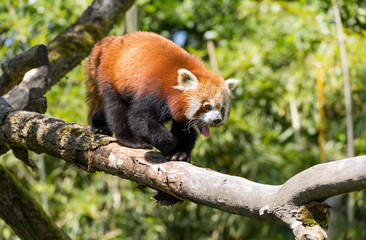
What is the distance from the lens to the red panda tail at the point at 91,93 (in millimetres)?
3318

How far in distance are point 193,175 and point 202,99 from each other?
875 mm

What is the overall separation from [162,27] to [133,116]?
14.8 ft

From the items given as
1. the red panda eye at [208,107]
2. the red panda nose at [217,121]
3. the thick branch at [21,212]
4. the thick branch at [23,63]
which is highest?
the thick branch at [23,63]

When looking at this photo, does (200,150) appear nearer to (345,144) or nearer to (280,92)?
(280,92)

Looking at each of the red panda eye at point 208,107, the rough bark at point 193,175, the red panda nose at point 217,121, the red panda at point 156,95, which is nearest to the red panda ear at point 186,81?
the red panda at point 156,95

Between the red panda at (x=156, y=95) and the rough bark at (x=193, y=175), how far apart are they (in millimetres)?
226

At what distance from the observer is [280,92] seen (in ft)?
19.5

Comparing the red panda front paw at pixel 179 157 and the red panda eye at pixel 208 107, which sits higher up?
the red panda eye at pixel 208 107

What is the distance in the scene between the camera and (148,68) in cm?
295

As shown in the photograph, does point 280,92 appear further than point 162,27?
No

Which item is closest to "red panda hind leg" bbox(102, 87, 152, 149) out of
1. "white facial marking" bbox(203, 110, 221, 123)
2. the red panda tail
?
the red panda tail

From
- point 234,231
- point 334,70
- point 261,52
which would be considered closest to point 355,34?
point 334,70

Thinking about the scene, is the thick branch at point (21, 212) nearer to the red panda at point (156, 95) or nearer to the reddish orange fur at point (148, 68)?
the red panda at point (156, 95)

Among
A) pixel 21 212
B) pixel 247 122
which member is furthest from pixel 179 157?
pixel 247 122
